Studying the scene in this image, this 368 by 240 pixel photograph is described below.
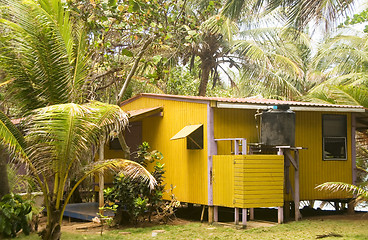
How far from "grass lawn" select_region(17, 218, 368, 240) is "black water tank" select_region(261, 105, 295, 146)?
5.78 feet

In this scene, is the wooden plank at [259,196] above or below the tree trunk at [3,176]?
below

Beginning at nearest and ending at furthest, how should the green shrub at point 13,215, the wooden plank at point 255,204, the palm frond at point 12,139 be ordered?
the palm frond at point 12,139 < the green shrub at point 13,215 < the wooden plank at point 255,204

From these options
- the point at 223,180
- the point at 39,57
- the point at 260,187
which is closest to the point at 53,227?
the point at 39,57

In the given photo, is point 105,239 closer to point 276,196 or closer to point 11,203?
point 11,203

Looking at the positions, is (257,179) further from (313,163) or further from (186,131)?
(313,163)

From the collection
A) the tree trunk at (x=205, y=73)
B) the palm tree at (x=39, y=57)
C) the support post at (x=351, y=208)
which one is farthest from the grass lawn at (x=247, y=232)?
the tree trunk at (x=205, y=73)

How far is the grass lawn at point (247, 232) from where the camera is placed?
10531 mm

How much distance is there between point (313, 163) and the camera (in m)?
13.5

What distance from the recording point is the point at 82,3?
40.0 feet

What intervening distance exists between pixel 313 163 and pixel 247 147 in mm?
1844

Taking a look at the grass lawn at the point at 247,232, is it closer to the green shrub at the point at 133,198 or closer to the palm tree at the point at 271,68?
the green shrub at the point at 133,198

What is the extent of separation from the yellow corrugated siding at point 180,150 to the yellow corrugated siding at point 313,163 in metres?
2.48

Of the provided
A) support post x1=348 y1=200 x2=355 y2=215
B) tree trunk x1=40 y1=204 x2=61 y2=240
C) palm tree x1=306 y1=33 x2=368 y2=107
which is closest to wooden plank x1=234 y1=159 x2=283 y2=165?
support post x1=348 y1=200 x2=355 y2=215

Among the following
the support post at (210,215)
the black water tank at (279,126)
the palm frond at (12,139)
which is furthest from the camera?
the support post at (210,215)
